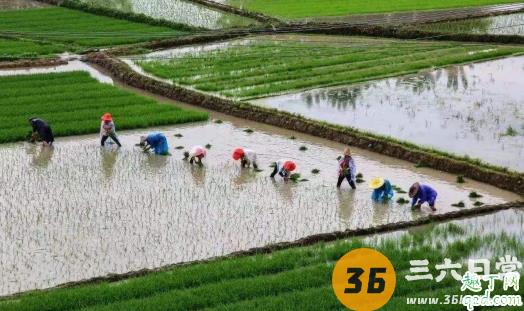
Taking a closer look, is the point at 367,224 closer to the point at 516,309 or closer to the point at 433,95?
the point at 516,309

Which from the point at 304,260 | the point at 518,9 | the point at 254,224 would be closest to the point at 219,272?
the point at 304,260

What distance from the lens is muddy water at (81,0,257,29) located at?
2420cm

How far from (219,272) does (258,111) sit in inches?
271

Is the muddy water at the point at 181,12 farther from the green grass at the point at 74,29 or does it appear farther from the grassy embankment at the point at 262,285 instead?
the grassy embankment at the point at 262,285

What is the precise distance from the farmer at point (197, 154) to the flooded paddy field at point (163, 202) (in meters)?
0.14

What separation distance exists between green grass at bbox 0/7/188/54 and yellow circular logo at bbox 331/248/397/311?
50.0 feet

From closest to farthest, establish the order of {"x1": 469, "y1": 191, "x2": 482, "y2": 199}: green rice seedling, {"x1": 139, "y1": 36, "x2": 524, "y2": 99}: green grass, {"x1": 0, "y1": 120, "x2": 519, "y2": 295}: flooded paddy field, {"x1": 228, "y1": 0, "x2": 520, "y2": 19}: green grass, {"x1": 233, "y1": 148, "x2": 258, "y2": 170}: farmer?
1. {"x1": 0, "y1": 120, "x2": 519, "y2": 295}: flooded paddy field
2. {"x1": 469, "y1": 191, "x2": 482, "y2": 199}: green rice seedling
3. {"x1": 233, "y1": 148, "x2": 258, "y2": 170}: farmer
4. {"x1": 139, "y1": 36, "x2": 524, "y2": 99}: green grass
5. {"x1": 228, "y1": 0, "x2": 520, "y2": 19}: green grass

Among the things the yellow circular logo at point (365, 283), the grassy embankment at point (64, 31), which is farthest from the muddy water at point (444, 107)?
the grassy embankment at point (64, 31)

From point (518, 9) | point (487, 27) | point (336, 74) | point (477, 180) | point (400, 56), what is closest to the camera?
point (477, 180)

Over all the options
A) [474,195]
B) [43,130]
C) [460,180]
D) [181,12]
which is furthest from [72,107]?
[181,12]

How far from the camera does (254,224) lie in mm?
9594

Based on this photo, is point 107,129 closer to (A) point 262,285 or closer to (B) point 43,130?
(B) point 43,130

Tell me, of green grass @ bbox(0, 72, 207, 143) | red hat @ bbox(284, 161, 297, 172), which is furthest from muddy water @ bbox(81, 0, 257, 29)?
red hat @ bbox(284, 161, 297, 172)

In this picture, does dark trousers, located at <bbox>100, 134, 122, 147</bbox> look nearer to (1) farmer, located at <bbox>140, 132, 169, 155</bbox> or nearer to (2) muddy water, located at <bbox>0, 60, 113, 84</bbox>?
(1) farmer, located at <bbox>140, 132, 169, 155</bbox>
